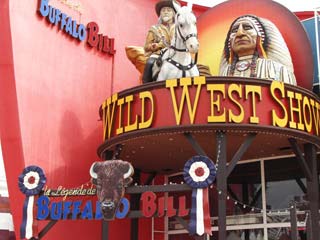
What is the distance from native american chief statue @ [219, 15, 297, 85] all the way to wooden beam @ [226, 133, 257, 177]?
2.92 m

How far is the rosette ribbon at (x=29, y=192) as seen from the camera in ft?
35.5

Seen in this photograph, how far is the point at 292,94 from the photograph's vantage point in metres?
11.9

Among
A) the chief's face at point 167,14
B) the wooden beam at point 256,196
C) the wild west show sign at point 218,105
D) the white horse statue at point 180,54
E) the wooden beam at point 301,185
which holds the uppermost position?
the chief's face at point 167,14

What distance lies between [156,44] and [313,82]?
4915 mm

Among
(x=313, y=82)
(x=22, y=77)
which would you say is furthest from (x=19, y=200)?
(x=313, y=82)

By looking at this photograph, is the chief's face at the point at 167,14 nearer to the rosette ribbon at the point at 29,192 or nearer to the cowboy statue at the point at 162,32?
the cowboy statue at the point at 162,32

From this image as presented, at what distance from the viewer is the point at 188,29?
12109 mm

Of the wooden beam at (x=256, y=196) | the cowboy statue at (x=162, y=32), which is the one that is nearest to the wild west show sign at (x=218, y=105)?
the cowboy statue at (x=162, y=32)

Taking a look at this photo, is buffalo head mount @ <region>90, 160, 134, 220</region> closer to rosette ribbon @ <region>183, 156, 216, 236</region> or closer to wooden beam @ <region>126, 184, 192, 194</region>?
wooden beam @ <region>126, 184, 192, 194</region>

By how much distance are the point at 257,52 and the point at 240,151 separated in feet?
13.6

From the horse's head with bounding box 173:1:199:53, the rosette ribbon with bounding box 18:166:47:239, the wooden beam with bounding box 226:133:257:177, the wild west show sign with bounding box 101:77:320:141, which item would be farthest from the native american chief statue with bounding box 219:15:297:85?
the rosette ribbon with bounding box 18:166:47:239

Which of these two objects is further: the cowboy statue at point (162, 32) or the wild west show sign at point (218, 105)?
the cowboy statue at point (162, 32)

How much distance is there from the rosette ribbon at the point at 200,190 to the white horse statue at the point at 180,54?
11.0 feet

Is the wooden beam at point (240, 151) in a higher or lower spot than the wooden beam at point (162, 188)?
higher
